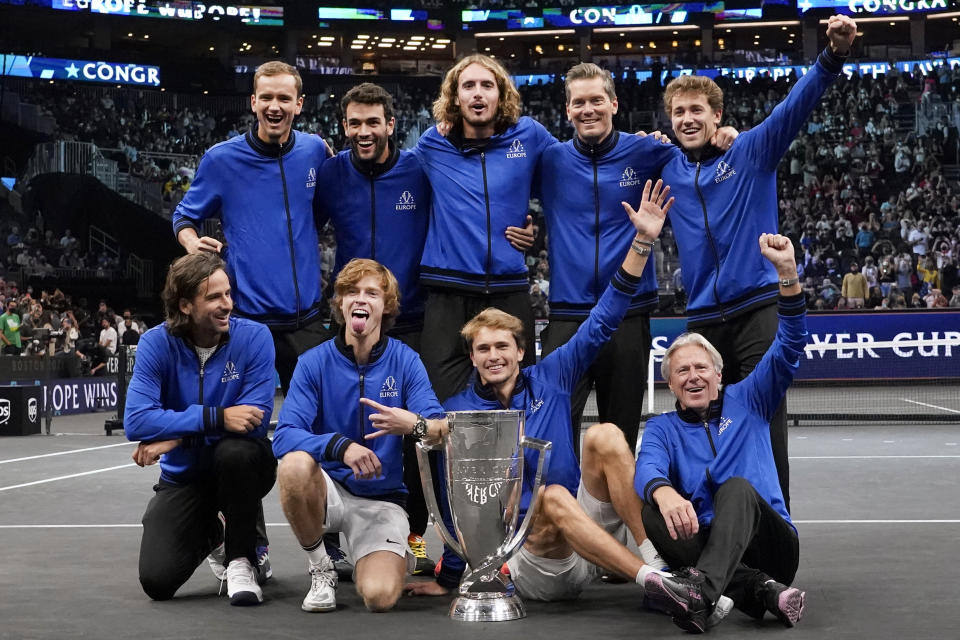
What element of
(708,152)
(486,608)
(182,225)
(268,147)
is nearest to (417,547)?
(486,608)

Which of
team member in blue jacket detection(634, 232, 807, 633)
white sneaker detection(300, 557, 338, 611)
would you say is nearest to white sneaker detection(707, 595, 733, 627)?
team member in blue jacket detection(634, 232, 807, 633)

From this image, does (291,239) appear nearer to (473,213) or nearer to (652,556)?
(473,213)

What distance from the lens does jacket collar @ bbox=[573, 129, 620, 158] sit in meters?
5.89

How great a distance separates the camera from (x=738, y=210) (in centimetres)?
558

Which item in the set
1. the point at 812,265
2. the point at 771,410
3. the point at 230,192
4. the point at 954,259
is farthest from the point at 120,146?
the point at 771,410

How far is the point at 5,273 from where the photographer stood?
26219 mm

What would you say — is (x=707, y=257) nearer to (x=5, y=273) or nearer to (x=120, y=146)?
(x=5, y=273)

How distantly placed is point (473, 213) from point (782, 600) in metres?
2.44

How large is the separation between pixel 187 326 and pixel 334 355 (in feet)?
2.30

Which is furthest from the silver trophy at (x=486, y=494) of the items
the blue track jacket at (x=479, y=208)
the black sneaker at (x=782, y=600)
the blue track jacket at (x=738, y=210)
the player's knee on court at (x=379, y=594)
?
the blue track jacket at (x=738, y=210)

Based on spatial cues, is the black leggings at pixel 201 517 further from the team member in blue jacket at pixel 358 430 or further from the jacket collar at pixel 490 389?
the jacket collar at pixel 490 389

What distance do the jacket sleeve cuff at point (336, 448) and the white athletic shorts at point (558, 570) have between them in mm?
921

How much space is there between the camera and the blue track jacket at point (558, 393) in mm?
5207

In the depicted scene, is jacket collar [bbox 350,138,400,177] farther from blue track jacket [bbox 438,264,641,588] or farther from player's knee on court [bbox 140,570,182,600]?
player's knee on court [bbox 140,570,182,600]
